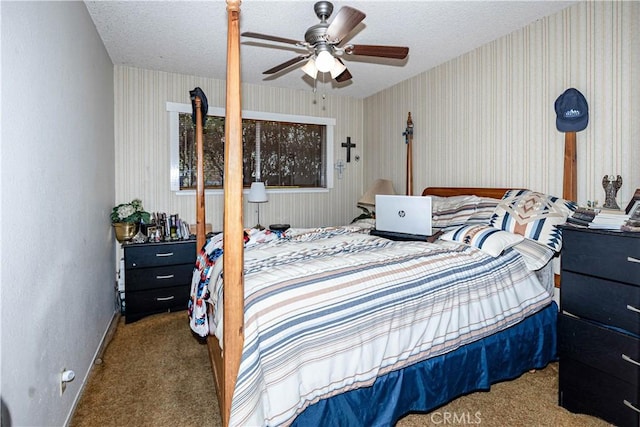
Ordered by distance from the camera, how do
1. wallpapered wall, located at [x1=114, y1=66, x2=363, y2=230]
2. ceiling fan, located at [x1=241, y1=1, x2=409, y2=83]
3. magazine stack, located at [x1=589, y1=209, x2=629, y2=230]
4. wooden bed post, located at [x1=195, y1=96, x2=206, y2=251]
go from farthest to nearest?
wallpapered wall, located at [x1=114, y1=66, x2=363, y2=230] < wooden bed post, located at [x1=195, y1=96, x2=206, y2=251] < ceiling fan, located at [x1=241, y1=1, x2=409, y2=83] < magazine stack, located at [x1=589, y1=209, x2=629, y2=230]

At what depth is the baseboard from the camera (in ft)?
5.86

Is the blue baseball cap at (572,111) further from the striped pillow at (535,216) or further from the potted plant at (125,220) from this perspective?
the potted plant at (125,220)

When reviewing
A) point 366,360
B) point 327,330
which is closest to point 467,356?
point 366,360

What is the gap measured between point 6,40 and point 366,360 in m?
1.81

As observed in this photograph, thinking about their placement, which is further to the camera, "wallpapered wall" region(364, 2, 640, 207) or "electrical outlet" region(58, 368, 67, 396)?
"wallpapered wall" region(364, 2, 640, 207)

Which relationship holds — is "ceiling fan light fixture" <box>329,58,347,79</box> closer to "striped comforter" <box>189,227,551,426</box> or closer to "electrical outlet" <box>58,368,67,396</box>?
"striped comforter" <box>189,227,551,426</box>

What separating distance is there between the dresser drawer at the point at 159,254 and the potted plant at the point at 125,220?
6.9 inches

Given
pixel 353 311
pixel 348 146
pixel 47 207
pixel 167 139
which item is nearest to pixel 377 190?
pixel 348 146

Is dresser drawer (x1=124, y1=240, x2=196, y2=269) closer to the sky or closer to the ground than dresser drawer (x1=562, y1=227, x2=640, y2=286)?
closer to the ground

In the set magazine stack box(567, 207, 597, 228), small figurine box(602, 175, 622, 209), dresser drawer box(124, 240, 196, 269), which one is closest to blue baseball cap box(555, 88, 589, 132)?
small figurine box(602, 175, 622, 209)

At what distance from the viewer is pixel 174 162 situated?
3658mm

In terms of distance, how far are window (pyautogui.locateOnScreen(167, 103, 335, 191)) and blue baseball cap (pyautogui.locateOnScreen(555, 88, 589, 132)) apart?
2.65m

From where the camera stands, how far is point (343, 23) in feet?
6.13

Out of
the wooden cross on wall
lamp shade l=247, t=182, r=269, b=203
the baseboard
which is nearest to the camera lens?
the baseboard
